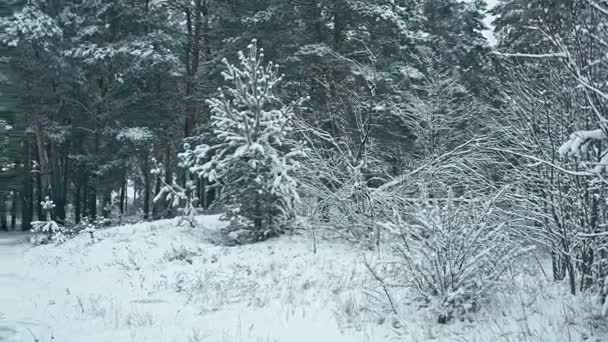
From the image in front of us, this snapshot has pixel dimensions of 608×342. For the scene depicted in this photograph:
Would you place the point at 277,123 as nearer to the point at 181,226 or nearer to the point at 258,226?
the point at 258,226

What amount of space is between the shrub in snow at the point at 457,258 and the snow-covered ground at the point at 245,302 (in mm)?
272

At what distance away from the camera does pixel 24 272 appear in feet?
43.0

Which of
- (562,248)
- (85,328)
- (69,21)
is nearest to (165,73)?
(69,21)

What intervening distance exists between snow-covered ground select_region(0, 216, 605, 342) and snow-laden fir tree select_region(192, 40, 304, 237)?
886 mm

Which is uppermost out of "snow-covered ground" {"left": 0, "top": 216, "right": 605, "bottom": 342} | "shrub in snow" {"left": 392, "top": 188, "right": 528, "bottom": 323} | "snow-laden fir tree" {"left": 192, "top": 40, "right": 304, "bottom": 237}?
"snow-laden fir tree" {"left": 192, "top": 40, "right": 304, "bottom": 237}

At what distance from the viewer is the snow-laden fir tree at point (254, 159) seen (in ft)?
37.8

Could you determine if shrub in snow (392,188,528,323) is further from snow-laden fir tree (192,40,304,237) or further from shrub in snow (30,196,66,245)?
shrub in snow (30,196,66,245)

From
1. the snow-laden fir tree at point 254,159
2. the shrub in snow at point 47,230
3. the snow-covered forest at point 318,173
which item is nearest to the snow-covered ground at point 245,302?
the snow-covered forest at point 318,173

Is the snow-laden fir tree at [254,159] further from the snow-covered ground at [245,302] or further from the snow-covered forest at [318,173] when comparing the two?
the snow-covered ground at [245,302]

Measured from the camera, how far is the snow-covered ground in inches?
253

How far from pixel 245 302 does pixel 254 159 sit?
418cm

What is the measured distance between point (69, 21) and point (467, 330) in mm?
22849

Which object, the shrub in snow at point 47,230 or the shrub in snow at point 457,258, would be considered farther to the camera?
the shrub in snow at point 47,230

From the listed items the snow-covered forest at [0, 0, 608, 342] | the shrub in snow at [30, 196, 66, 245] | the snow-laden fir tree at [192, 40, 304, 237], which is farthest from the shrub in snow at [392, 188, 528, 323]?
the shrub in snow at [30, 196, 66, 245]
